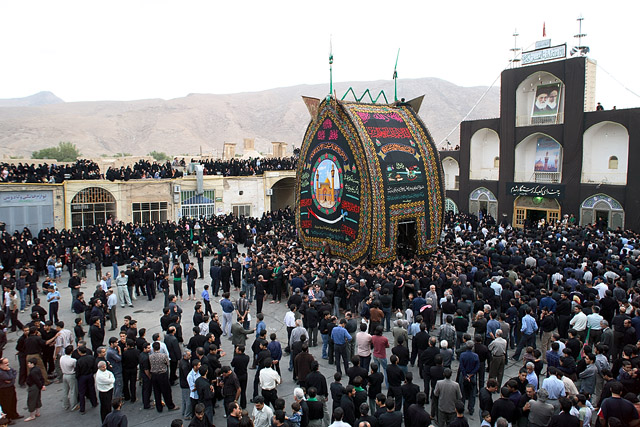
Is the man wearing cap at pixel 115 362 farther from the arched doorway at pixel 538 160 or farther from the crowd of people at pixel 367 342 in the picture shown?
the arched doorway at pixel 538 160

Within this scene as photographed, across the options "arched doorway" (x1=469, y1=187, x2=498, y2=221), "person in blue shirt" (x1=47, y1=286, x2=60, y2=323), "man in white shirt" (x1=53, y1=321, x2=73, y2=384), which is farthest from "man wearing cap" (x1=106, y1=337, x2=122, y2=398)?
"arched doorway" (x1=469, y1=187, x2=498, y2=221)

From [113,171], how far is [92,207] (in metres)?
2.30

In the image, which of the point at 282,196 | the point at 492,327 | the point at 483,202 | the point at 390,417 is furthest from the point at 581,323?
the point at 282,196

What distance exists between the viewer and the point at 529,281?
41.0 ft

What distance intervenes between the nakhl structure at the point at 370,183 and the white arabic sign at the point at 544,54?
36.7 ft

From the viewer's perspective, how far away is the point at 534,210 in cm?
2831

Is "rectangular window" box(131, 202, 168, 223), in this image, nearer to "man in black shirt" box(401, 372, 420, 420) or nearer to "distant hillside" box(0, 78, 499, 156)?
"man in black shirt" box(401, 372, 420, 420)

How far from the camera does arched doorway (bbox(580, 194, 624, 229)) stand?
24125 mm

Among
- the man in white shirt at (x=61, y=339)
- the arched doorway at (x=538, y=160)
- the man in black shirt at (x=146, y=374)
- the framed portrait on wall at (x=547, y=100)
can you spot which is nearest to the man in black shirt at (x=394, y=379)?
the man in black shirt at (x=146, y=374)

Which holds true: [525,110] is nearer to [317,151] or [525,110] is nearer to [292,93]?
[317,151]

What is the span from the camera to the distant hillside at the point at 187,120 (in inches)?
2908

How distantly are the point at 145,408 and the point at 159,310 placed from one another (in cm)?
638

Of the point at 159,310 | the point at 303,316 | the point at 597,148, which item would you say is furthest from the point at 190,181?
the point at 597,148

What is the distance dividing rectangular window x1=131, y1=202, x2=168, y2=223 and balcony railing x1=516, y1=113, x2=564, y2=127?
2208 centimetres
